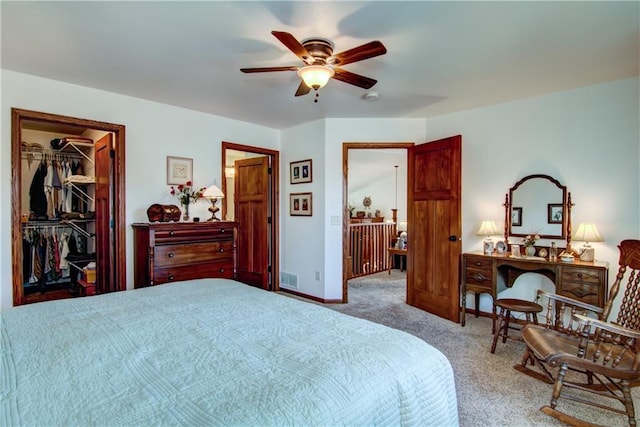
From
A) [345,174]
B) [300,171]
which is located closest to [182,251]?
[300,171]

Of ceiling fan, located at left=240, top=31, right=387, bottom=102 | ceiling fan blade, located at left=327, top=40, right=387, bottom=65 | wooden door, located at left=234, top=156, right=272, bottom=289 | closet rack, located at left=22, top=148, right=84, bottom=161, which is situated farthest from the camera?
wooden door, located at left=234, top=156, right=272, bottom=289

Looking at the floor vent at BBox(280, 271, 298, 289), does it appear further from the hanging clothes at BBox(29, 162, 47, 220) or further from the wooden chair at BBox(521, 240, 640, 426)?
the hanging clothes at BBox(29, 162, 47, 220)

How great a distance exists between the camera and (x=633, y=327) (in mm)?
2113

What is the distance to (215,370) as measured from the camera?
1019 mm

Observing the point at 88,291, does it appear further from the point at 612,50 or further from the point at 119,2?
the point at 612,50

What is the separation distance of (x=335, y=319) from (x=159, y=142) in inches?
122

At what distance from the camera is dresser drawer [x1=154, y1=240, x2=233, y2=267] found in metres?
3.15

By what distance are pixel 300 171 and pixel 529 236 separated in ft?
9.38

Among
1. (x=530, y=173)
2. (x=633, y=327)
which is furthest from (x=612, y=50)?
(x=633, y=327)

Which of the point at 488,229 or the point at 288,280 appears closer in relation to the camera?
the point at 488,229

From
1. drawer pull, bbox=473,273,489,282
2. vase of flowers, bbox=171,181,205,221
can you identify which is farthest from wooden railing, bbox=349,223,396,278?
vase of flowers, bbox=171,181,205,221

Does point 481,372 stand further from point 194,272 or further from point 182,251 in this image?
point 182,251

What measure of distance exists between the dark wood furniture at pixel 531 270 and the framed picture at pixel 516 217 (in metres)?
0.38

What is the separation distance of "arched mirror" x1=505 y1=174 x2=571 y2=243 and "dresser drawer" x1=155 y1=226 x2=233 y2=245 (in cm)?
310
